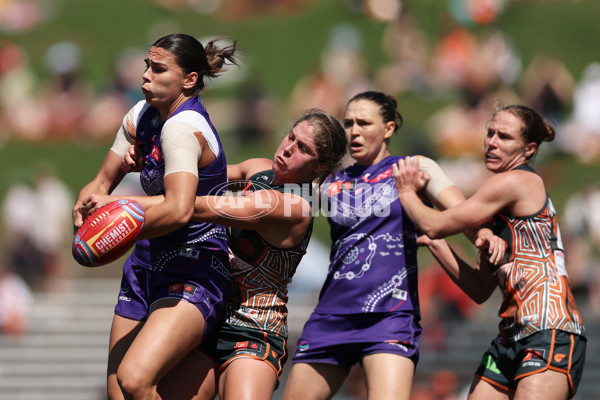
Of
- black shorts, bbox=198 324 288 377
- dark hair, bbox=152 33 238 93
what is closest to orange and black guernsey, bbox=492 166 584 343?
black shorts, bbox=198 324 288 377

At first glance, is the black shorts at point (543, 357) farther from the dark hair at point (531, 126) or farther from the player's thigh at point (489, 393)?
the dark hair at point (531, 126)

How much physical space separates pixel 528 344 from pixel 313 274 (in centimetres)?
742

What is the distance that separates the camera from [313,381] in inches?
158

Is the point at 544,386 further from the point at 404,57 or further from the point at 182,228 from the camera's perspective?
the point at 404,57

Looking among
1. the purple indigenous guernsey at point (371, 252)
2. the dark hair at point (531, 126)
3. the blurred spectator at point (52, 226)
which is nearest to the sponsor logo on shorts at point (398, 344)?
the purple indigenous guernsey at point (371, 252)

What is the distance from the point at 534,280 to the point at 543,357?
0.37 m

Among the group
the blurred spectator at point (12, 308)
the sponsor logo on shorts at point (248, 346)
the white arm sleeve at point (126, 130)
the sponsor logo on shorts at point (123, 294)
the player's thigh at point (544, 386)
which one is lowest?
the blurred spectator at point (12, 308)

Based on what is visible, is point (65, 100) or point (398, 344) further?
point (65, 100)

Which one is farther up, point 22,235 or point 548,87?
point 548,87

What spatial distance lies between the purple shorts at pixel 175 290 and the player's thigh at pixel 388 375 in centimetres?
79

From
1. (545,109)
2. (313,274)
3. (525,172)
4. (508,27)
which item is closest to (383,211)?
(525,172)

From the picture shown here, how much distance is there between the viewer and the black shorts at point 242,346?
12.4 ft

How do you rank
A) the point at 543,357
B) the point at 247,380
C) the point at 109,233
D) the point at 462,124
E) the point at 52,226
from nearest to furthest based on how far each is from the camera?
the point at 109,233 → the point at 247,380 → the point at 543,357 → the point at 52,226 → the point at 462,124

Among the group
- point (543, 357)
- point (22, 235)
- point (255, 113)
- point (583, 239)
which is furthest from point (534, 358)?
point (255, 113)
